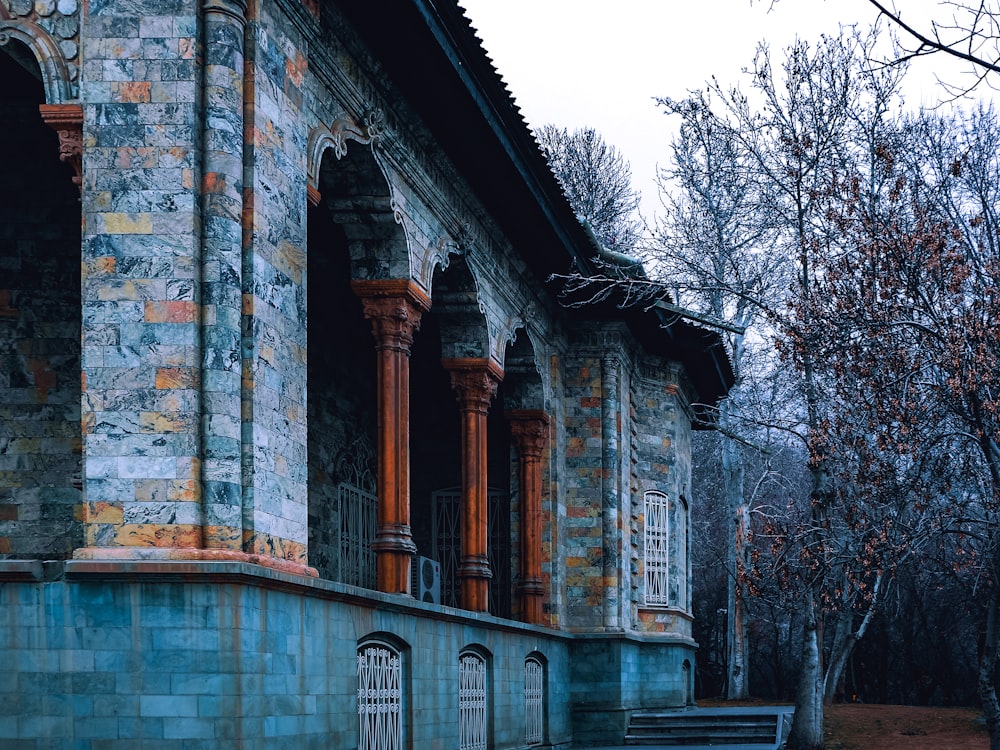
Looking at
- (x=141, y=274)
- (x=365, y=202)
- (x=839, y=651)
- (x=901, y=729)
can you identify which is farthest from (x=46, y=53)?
(x=839, y=651)

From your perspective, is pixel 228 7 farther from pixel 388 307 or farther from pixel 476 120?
pixel 476 120

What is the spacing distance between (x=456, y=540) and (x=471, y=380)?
4.60 m

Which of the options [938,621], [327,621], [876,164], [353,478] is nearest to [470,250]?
[353,478]

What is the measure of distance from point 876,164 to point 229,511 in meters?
10.5

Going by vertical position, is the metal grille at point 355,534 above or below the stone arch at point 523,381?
below

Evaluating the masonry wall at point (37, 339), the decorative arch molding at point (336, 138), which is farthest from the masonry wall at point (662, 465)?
the masonry wall at point (37, 339)

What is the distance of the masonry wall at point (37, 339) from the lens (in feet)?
39.4

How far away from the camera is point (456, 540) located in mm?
20453

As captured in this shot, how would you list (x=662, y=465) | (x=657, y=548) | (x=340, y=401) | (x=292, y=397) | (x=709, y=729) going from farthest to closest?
(x=662, y=465) → (x=657, y=548) → (x=709, y=729) → (x=340, y=401) → (x=292, y=397)

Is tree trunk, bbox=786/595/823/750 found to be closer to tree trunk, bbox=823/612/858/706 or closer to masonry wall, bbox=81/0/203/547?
tree trunk, bbox=823/612/858/706

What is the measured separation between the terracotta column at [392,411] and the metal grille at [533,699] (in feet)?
17.6

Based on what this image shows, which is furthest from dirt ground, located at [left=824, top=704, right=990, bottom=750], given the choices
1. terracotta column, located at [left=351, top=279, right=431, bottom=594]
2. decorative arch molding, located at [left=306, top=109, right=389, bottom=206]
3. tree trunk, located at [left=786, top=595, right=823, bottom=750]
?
decorative arch molding, located at [left=306, top=109, right=389, bottom=206]

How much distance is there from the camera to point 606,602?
66.9 ft

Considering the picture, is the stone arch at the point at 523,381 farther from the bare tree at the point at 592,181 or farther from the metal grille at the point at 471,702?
the bare tree at the point at 592,181
